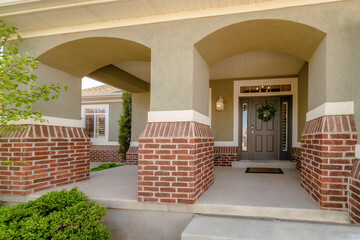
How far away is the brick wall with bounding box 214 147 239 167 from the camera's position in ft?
21.4

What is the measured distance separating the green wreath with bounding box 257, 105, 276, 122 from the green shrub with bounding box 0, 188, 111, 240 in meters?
5.07

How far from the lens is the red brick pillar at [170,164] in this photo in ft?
9.93

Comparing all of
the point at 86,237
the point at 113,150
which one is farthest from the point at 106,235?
the point at 113,150

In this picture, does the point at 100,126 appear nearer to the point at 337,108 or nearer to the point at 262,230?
the point at 262,230

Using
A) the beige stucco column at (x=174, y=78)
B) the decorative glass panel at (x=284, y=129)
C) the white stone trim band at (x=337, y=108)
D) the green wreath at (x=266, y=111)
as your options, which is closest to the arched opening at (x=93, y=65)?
the beige stucco column at (x=174, y=78)

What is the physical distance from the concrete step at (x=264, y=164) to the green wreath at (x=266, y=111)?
118cm

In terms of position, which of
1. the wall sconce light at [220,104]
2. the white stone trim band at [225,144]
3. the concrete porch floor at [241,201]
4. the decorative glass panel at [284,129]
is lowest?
the concrete porch floor at [241,201]

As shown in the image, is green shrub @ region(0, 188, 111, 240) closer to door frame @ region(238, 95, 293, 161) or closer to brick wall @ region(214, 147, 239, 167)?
brick wall @ region(214, 147, 239, 167)

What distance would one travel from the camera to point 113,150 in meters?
10.9

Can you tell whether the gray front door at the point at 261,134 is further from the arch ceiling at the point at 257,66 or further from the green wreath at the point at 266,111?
the arch ceiling at the point at 257,66

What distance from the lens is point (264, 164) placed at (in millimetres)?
6164

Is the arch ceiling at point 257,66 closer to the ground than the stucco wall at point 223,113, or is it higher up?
higher up

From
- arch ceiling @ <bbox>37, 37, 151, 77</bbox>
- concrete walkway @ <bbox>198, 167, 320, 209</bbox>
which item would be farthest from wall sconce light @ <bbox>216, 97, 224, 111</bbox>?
arch ceiling @ <bbox>37, 37, 151, 77</bbox>

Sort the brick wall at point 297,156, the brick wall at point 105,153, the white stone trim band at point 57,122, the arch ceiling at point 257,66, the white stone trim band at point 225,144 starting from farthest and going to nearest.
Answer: the brick wall at point 105,153
the white stone trim band at point 225,144
the brick wall at point 297,156
the arch ceiling at point 257,66
the white stone trim band at point 57,122
